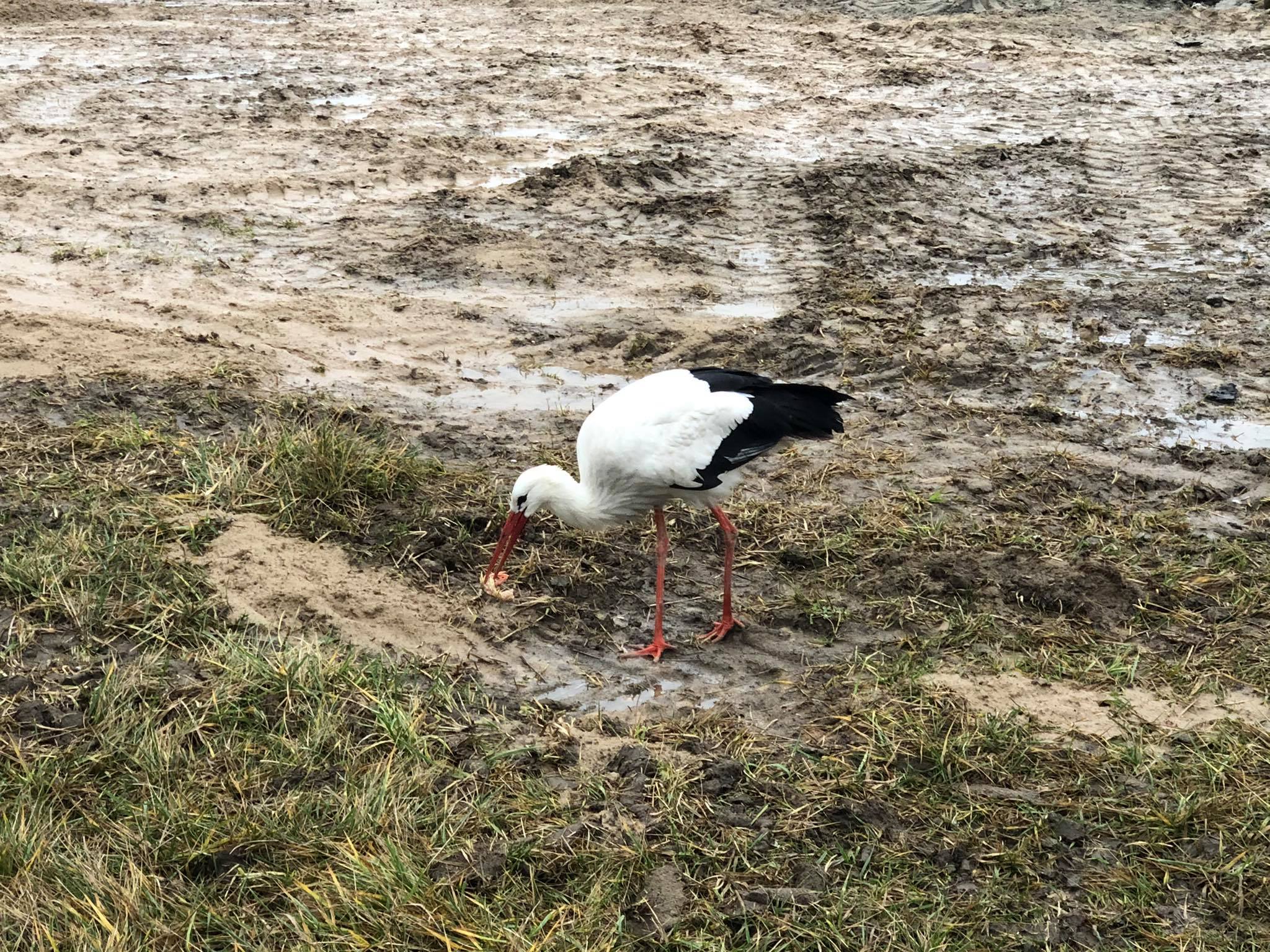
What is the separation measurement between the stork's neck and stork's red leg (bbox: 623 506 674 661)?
24 cm

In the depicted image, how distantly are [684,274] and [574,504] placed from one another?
14.0 feet

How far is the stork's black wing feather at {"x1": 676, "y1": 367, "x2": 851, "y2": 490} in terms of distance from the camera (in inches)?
209

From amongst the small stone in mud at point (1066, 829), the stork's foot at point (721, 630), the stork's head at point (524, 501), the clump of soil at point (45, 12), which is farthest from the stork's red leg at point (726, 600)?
the clump of soil at point (45, 12)

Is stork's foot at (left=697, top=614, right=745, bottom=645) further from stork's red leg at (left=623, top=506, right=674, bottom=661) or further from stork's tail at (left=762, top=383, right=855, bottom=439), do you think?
A: stork's tail at (left=762, top=383, right=855, bottom=439)

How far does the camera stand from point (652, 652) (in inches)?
203

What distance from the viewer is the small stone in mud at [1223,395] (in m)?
7.22

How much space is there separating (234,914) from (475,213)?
24.5ft

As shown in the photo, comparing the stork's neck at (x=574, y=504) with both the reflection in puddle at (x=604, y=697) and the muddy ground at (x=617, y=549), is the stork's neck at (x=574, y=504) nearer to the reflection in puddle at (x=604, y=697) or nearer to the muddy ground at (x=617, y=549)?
the muddy ground at (x=617, y=549)

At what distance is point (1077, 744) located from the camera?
445cm

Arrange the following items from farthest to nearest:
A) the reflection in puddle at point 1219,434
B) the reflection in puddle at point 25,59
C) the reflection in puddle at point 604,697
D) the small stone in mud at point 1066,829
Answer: the reflection in puddle at point 25,59 → the reflection in puddle at point 1219,434 → the reflection in puddle at point 604,697 → the small stone in mud at point 1066,829

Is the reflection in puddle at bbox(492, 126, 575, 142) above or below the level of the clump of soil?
below

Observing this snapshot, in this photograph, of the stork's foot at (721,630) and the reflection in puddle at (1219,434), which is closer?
the stork's foot at (721,630)

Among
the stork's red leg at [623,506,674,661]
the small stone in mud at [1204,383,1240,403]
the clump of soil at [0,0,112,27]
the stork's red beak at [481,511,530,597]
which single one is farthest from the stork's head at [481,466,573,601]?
the clump of soil at [0,0,112,27]

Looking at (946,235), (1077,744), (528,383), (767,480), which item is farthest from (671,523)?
(946,235)
